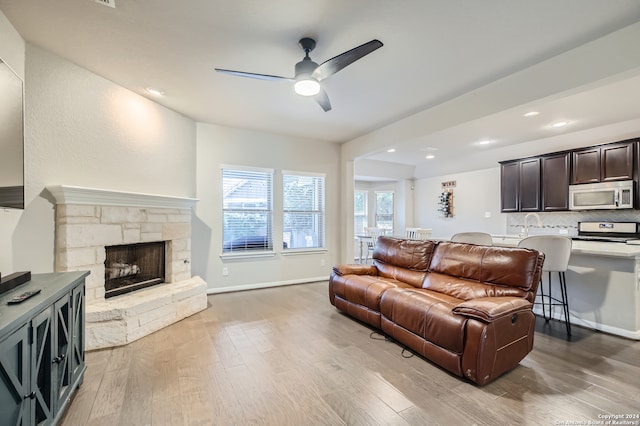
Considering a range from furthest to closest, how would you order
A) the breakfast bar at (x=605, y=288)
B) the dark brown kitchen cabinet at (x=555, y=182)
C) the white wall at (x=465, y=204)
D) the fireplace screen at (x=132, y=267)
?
1. the white wall at (x=465, y=204)
2. the dark brown kitchen cabinet at (x=555, y=182)
3. the fireplace screen at (x=132, y=267)
4. the breakfast bar at (x=605, y=288)

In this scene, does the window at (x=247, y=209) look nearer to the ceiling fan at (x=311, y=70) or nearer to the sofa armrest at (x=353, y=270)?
the sofa armrest at (x=353, y=270)

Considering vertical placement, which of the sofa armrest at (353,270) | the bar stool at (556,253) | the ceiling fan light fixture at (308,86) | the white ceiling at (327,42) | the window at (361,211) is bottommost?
the sofa armrest at (353,270)

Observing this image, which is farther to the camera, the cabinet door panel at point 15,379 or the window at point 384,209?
the window at point 384,209

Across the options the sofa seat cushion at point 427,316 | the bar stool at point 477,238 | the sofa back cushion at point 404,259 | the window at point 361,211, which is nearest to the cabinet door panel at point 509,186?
the bar stool at point 477,238

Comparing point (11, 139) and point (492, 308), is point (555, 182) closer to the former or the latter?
point (492, 308)

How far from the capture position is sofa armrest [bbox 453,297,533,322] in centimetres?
204

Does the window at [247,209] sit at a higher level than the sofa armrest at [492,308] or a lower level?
higher

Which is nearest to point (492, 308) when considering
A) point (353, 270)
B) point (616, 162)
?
point (353, 270)

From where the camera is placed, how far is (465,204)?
6.95 meters

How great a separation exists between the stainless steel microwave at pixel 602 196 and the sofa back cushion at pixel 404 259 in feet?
10.8

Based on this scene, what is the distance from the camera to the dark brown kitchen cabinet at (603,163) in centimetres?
437

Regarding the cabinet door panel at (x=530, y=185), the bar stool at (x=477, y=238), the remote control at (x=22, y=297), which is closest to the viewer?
the remote control at (x=22, y=297)

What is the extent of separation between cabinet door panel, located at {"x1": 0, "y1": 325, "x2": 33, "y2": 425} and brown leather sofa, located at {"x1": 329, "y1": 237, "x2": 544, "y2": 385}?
8.27ft

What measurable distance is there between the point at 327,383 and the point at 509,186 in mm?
5679
